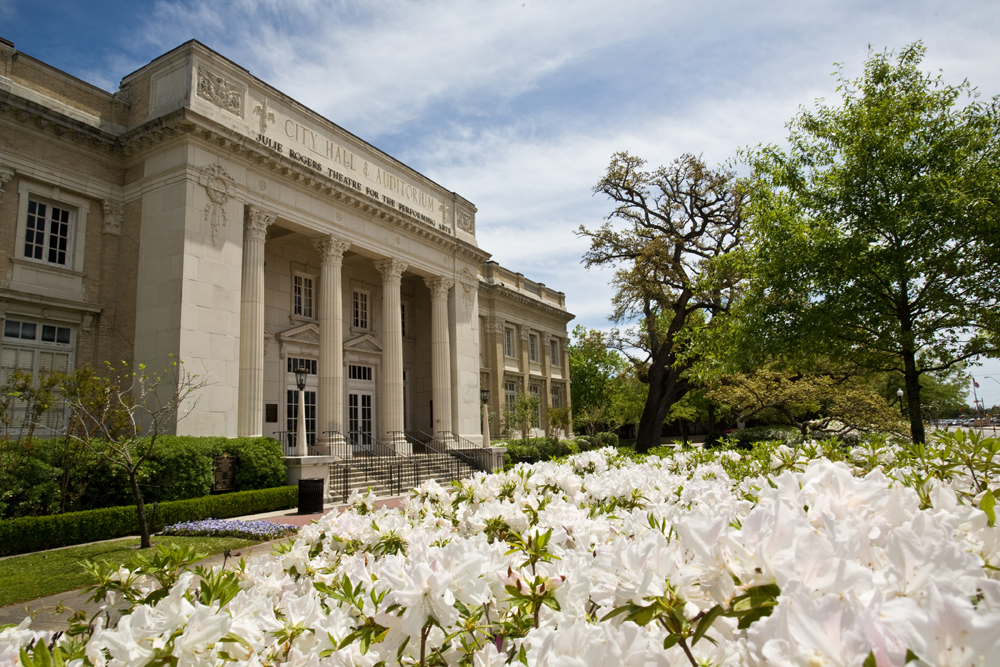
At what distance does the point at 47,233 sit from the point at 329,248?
8.69 metres

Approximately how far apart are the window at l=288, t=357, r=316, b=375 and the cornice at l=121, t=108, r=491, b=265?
6.82m

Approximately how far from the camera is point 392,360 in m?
25.1

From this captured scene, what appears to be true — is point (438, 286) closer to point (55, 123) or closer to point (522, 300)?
point (522, 300)

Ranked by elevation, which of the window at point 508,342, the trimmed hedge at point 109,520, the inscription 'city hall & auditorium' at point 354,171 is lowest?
the trimmed hedge at point 109,520

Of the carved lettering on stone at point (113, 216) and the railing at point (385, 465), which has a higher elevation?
the carved lettering on stone at point (113, 216)

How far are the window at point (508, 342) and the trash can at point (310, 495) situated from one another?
22.9 m

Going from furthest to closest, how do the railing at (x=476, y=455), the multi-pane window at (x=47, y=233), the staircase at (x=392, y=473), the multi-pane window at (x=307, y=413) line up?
the railing at (x=476, y=455)
the multi-pane window at (x=307, y=413)
the staircase at (x=392, y=473)
the multi-pane window at (x=47, y=233)

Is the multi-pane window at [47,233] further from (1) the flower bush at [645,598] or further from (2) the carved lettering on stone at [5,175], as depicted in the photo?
(1) the flower bush at [645,598]

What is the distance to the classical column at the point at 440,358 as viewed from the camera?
27.8 meters

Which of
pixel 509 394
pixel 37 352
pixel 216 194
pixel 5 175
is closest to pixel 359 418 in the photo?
pixel 216 194

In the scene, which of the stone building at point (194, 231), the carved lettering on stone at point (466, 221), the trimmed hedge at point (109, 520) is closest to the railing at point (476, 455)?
the stone building at point (194, 231)

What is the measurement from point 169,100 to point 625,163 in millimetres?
18037

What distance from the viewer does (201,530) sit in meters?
12.5

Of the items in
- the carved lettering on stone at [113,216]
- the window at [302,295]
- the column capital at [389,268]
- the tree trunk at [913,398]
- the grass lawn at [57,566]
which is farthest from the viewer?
the column capital at [389,268]
